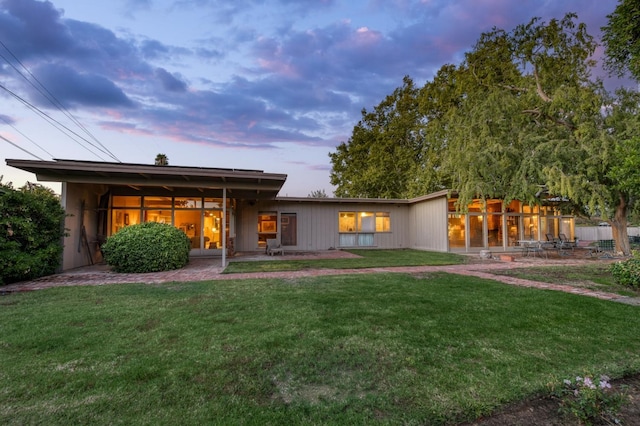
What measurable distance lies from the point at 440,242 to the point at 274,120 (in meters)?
11.4

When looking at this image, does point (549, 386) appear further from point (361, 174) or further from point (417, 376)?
point (361, 174)

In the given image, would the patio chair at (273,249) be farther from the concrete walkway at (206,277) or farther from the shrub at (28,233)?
the shrub at (28,233)

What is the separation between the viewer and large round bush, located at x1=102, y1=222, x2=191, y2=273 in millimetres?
7809

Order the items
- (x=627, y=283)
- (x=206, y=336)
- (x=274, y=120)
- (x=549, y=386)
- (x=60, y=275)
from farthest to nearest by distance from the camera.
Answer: (x=274, y=120), (x=60, y=275), (x=627, y=283), (x=206, y=336), (x=549, y=386)

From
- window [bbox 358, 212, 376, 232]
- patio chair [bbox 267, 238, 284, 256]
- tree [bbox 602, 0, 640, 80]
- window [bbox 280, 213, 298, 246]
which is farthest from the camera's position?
window [bbox 358, 212, 376, 232]

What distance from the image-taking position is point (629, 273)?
587cm

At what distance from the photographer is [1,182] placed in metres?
6.58

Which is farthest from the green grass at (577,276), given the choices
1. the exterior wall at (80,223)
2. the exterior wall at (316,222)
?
the exterior wall at (80,223)

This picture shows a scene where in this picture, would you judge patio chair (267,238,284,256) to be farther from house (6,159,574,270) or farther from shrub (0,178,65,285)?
shrub (0,178,65,285)

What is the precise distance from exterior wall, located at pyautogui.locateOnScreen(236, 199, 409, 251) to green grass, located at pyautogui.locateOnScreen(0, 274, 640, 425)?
9.80 m

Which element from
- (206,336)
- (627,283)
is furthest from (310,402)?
(627,283)

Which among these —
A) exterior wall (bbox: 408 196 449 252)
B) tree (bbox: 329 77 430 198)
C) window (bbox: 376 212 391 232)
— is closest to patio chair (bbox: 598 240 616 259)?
exterior wall (bbox: 408 196 449 252)

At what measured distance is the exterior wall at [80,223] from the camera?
841 centimetres

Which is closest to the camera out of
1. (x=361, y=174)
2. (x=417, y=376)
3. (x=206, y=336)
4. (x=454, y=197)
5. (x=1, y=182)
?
(x=417, y=376)
